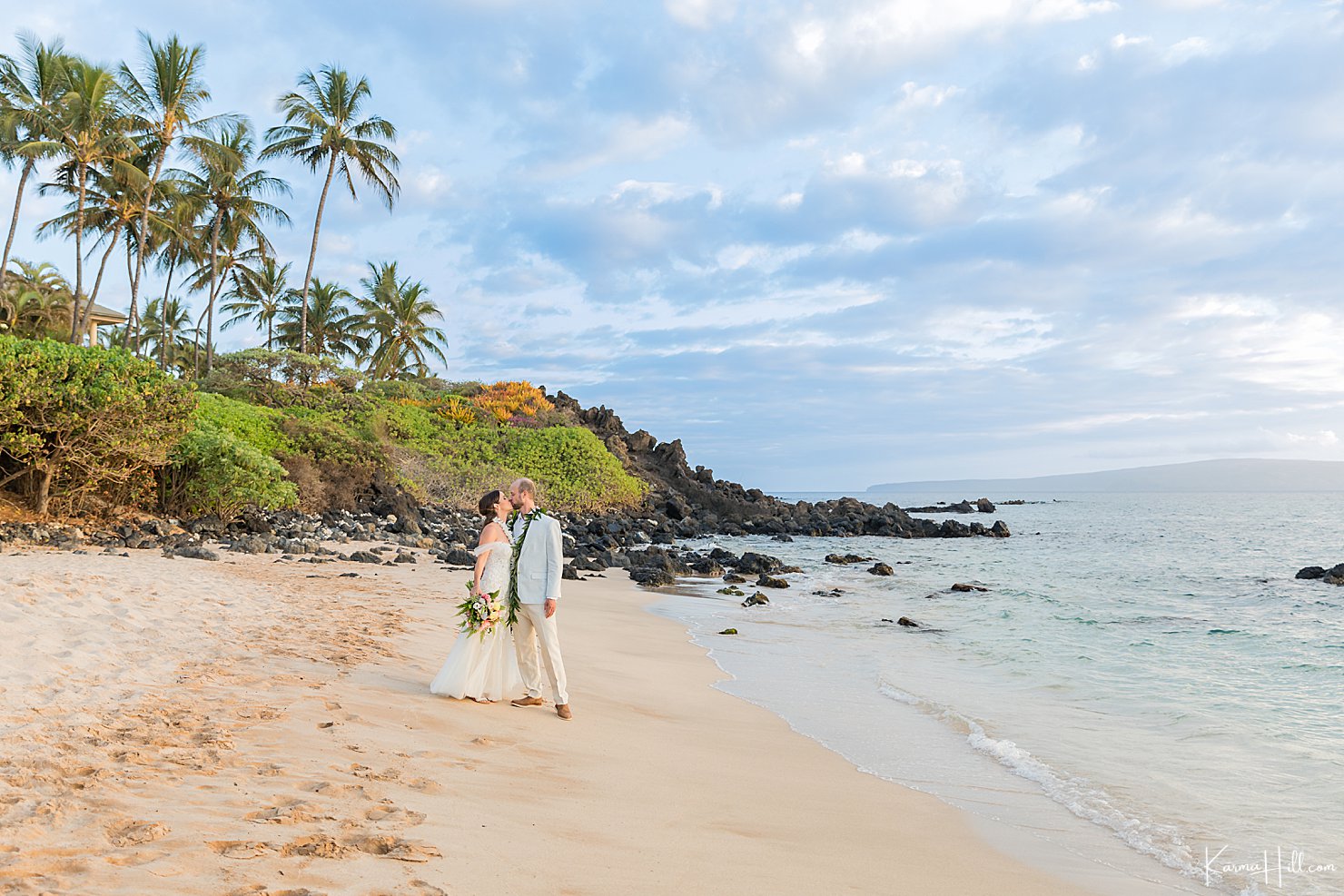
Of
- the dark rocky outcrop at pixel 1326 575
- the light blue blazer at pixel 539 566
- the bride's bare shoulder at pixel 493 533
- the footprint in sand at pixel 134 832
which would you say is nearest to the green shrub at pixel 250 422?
the bride's bare shoulder at pixel 493 533

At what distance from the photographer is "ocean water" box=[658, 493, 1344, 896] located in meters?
5.24

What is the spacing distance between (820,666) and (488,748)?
19.6 feet

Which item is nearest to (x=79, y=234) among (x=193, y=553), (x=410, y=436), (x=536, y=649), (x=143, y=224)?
(x=143, y=224)

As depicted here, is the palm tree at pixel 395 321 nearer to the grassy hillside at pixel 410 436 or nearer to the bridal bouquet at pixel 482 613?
the grassy hillside at pixel 410 436

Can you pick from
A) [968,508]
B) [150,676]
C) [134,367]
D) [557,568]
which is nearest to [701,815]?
[557,568]

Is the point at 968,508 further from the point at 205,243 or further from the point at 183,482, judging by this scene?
the point at 183,482

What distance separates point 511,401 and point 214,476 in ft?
73.9

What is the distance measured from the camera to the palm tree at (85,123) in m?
30.5

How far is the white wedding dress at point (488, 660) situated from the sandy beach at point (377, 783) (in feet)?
0.53

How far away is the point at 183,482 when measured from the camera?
17.2 metres

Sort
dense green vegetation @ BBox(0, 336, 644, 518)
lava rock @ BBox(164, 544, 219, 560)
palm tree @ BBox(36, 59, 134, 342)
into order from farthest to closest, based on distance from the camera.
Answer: palm tree @ BBox(36, 59, 134, 342) → dense green vegetation @ BBox(0, 336, 644, 518) → lava rock @ BBox(164, 544, 219, 560)

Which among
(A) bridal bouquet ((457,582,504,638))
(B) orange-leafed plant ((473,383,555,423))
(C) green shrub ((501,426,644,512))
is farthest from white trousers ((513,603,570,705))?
(B) orange-leafed plant ((473,383,555,423))

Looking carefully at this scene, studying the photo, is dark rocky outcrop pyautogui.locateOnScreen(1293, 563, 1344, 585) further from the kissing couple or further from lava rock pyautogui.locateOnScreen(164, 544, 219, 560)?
lava rock pyautogui.locateOnScreen(164, 544, 219, 560)

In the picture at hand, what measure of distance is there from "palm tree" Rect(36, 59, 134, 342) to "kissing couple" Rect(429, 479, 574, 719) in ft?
107
